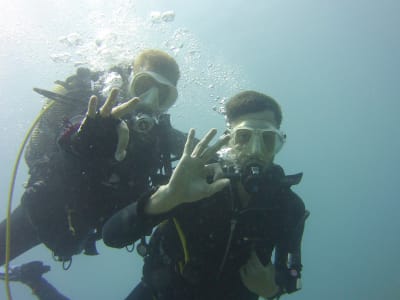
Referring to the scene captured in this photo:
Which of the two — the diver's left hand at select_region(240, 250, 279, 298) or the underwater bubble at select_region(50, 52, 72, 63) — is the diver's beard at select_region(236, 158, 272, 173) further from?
the underwater bubble at select_region(50, 52, 72, 63)

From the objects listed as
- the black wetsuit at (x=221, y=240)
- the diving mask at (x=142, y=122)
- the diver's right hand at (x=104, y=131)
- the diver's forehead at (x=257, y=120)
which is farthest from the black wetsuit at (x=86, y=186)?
the diver's forehead at (x=257, y=120)

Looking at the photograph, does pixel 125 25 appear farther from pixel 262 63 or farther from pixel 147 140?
pixel 262 63

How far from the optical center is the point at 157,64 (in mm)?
5074

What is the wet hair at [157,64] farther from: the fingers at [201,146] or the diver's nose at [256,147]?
the fingers at [201,146]

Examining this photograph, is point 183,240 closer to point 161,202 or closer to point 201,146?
point 161,202

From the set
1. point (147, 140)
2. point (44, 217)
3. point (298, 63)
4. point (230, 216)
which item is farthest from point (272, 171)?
point (298, 63)

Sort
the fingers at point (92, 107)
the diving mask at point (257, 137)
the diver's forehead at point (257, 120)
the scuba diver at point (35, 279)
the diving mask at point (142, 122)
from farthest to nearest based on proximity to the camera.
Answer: the scuba diver at point (35, 279)
the diving mask at point (142, 122)
the diver's forehead at point (257, 120)
the diving mask at point (257, 137)
the fingers at point (92, 107)

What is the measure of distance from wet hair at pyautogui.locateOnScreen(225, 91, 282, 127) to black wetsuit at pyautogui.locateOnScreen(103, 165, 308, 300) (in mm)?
891

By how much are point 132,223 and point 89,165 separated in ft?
4.66

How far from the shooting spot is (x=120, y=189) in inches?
159

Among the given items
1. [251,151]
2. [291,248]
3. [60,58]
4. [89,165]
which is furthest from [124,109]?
[60,58]

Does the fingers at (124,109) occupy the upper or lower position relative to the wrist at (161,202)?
upper

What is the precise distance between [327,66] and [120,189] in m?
54.0

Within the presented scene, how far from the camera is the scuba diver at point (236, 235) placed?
3.18 meters
